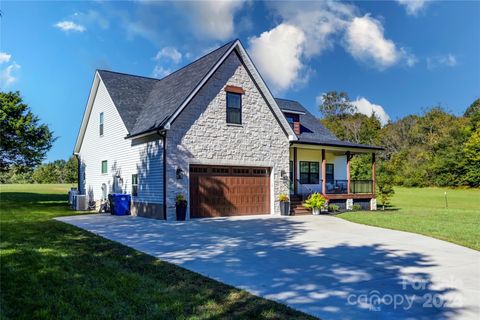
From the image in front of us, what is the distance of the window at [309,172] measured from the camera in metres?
23.9

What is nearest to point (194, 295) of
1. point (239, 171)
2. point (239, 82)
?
point (239, 171)

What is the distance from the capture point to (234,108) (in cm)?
1875

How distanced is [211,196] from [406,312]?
13.2 metres

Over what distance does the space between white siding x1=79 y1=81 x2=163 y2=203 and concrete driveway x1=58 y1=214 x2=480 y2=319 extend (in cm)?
429

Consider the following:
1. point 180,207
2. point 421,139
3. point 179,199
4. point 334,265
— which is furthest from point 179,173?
point 421,139

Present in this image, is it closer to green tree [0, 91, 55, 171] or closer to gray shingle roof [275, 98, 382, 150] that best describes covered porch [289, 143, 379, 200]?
gray shingle roof [275, 98, 382, 150]

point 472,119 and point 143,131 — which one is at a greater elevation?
point 472,119

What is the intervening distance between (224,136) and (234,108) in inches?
62.4

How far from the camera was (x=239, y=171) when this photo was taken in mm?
18828

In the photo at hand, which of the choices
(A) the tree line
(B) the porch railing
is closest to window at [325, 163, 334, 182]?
(B) the porch railing

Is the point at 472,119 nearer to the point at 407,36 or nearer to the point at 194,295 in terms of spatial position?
the point at 407,36

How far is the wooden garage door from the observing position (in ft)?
57.0

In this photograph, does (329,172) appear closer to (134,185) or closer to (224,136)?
(224,136)

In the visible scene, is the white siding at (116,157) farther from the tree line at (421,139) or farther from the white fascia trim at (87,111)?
the tree line at (421,139)
